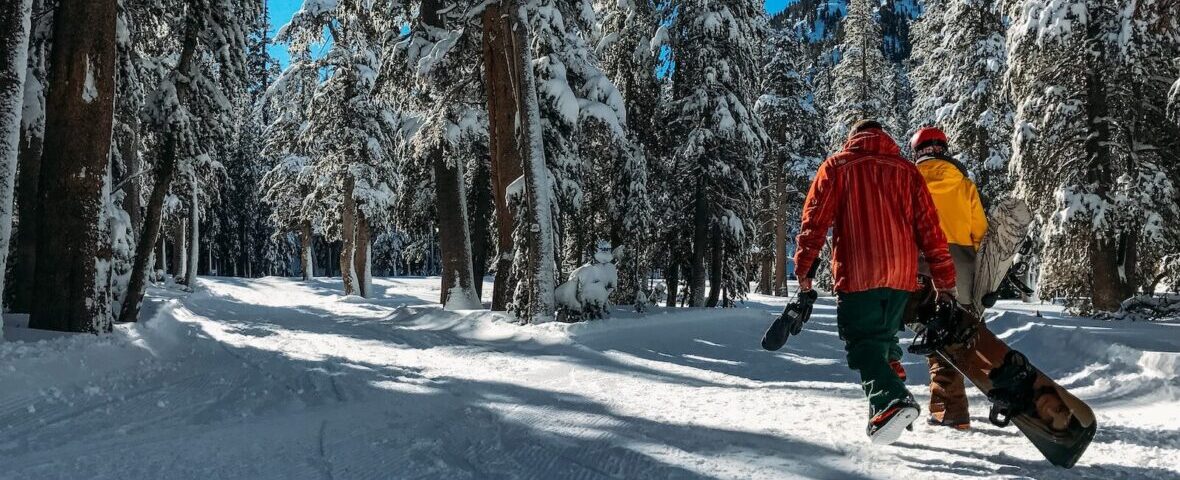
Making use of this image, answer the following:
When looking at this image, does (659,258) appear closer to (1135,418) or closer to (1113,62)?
(1113,62)

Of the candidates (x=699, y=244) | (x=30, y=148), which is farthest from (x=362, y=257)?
(x=30, y=148)

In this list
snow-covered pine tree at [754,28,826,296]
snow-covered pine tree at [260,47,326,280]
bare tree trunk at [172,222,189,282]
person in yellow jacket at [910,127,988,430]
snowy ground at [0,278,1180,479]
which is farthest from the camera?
bare tree trunk at [172,222,189,282]

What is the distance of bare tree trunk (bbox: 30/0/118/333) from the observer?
793cm

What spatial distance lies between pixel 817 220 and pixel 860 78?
32461 mm

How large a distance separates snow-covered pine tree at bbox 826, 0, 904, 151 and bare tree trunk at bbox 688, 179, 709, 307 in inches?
656

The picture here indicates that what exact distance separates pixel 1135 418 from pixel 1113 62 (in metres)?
13.1

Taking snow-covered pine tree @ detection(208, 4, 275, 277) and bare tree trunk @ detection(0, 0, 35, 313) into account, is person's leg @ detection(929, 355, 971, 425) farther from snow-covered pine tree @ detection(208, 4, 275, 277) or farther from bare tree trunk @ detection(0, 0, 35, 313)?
snow-covered pine tree @ detection(208, 4, 275, 277)

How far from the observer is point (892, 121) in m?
35.4

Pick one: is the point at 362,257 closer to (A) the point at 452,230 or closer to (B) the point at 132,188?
(B) the point at 132,188

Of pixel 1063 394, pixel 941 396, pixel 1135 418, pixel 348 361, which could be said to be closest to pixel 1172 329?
pixel 1135 418

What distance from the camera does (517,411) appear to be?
191 inches

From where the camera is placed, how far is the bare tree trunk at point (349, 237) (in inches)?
1055

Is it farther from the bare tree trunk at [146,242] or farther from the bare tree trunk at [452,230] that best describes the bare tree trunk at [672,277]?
the bare tree trunk at [146,242]

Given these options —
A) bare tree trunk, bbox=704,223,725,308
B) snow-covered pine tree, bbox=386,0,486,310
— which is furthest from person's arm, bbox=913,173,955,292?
bare tree trunk, bbox=704,223,725,308
